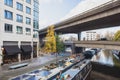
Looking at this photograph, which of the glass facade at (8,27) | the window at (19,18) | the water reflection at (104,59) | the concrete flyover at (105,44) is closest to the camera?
the concrete flyover at (105,44)

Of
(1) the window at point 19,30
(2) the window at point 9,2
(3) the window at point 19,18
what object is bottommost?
(1) the window at point 19,30

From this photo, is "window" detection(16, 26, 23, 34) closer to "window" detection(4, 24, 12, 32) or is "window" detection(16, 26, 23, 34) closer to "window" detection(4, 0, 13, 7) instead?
"window" detection(4, 24, 12, 32)

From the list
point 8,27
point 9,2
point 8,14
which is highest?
point 9,2

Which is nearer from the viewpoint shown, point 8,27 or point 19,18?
point 8,27

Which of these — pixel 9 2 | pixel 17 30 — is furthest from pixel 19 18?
pixel 9 2

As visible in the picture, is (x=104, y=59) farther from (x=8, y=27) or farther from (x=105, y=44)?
(x=8, y=27)

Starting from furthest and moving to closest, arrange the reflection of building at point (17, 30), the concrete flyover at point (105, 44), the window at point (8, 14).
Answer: the window at point (8, 14) < the reflection of building at point (17, 30) < the concrete flyover at point (105, 44)

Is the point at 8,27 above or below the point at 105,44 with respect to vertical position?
above

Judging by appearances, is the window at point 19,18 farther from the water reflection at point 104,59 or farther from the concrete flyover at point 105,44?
the water reflection at point 104,59

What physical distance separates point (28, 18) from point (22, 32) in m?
6.31

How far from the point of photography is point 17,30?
43.2 m

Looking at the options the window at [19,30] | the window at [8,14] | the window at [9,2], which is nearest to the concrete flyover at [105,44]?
the window at [19,30]

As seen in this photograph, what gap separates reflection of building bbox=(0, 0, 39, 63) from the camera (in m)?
37.5

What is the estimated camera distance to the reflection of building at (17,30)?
37.5 meters
